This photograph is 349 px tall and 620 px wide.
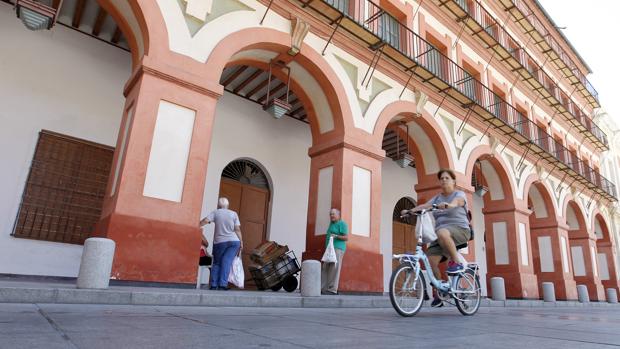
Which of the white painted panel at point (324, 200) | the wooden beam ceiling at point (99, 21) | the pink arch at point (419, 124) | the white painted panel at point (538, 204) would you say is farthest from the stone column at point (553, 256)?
the wooden beam ceiling at point (99, 21)

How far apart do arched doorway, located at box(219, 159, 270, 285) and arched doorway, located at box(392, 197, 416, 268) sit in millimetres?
5905

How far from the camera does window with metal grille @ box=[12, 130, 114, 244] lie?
768cm

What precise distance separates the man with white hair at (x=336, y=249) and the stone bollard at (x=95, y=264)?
4.13m

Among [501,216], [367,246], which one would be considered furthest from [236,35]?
[501,216]

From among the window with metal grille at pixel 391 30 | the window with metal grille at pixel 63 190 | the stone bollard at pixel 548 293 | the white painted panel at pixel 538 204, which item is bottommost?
the stone bollard at pixel 548 293

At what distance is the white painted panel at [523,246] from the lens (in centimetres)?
1408

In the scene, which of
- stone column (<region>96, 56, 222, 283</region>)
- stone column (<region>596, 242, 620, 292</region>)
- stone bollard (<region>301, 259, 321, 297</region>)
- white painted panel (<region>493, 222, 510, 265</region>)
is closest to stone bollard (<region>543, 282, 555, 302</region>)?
white painted panel (<region>493, 222, 510, 265</region>)

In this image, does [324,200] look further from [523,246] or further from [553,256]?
[553,256]

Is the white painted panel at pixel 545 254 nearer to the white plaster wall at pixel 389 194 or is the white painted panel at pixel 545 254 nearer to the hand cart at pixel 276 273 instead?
the white plaster wall at pixel 389 194

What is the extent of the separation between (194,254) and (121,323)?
3284 millimetres

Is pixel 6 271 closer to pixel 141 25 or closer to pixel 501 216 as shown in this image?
pixel 141 25

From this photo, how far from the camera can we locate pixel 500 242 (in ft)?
47.1

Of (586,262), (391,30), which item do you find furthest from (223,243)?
(586,262)

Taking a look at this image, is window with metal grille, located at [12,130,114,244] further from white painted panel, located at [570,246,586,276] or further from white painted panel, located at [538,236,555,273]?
white painted panel, located at [570,246,586,276]
